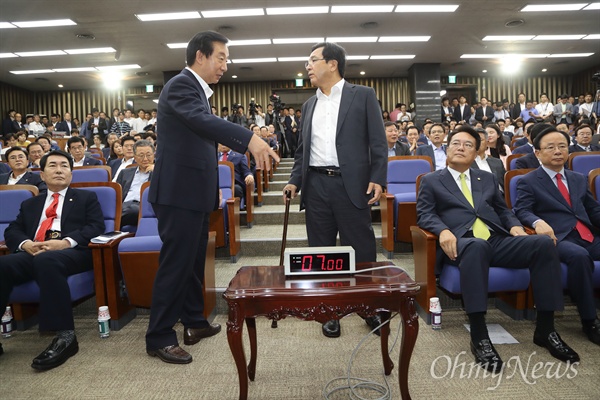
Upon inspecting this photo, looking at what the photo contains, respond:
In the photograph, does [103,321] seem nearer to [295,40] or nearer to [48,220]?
[48,220]

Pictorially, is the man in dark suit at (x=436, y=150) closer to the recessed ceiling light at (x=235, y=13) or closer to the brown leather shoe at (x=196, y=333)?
the brown leather shoe at (x=196, y=333)

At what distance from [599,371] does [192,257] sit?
5.90ft

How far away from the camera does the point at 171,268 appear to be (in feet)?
6.77

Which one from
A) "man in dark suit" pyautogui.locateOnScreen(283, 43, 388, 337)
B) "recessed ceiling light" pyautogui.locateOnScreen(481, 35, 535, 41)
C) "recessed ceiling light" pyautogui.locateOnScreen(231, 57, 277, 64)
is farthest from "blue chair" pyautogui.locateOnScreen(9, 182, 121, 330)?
"recessed ceiling light" pyautogui.locateOnScreen(481, 35, 535, 41)

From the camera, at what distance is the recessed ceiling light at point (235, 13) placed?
23.8ft

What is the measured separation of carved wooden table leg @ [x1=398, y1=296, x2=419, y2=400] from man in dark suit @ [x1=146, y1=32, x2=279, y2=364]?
0.98 m

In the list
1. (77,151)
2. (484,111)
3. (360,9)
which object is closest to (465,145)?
(77,151)

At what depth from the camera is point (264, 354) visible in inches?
83.1

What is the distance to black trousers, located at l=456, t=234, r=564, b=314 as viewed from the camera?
2.06 m

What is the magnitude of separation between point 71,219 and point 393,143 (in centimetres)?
326

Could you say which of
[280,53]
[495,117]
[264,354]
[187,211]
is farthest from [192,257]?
[495,117]

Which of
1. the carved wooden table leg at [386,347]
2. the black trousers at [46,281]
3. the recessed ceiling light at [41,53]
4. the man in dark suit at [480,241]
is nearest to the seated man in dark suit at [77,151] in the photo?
the black trousers at [46,281]

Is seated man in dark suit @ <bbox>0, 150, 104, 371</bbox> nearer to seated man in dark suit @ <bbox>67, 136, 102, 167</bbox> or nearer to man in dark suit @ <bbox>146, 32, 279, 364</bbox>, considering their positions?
man in dark suit @ <bbox>146, 32, 279, 364</bbox>

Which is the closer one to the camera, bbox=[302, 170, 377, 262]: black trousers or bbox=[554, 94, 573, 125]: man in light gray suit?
bbox=[302, 170, 377, 262]: black trousers
